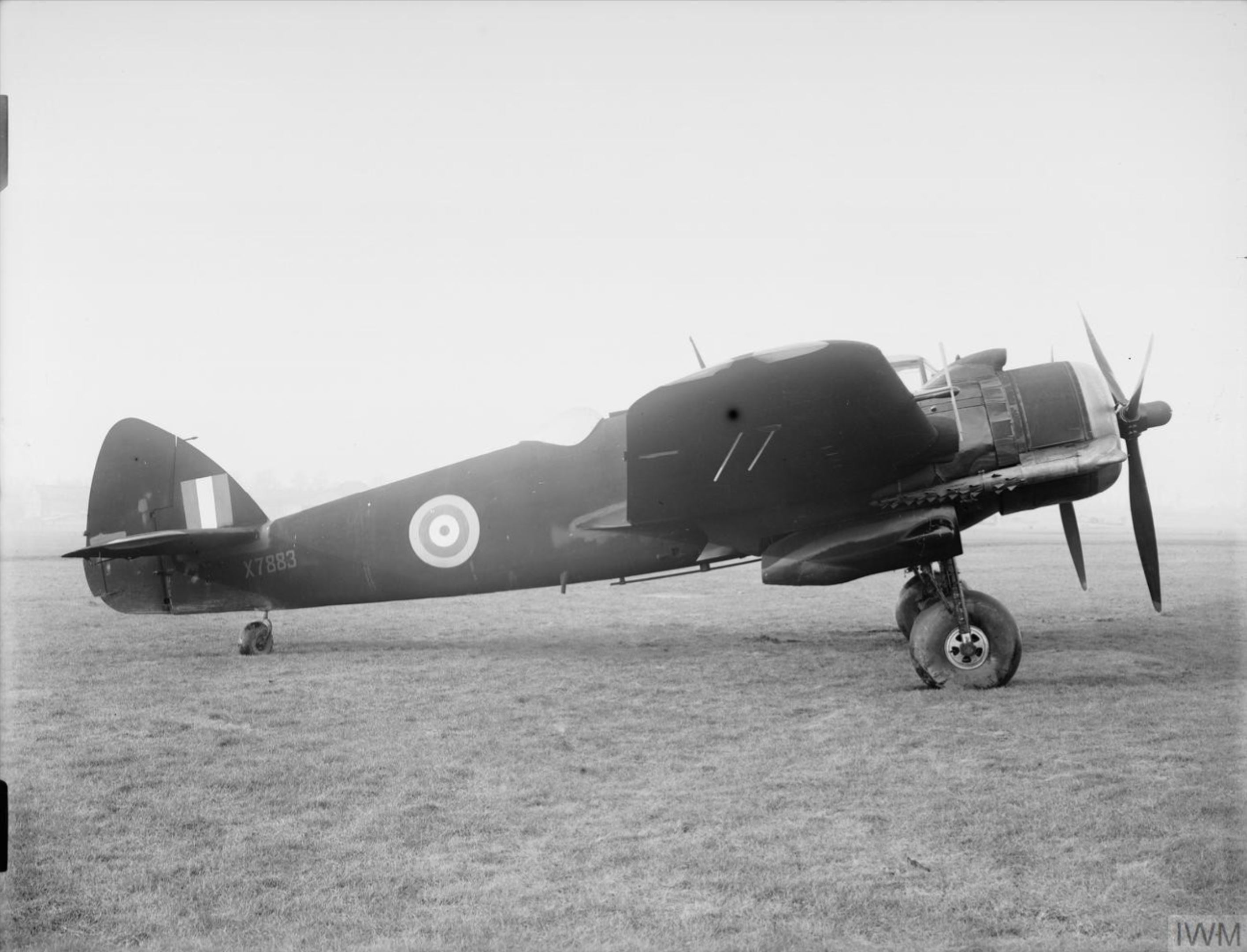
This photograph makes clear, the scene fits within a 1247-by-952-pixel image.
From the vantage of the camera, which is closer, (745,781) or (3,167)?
(3,167)

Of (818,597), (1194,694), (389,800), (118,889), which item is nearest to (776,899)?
(389,800)

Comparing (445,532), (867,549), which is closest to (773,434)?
(867,549)

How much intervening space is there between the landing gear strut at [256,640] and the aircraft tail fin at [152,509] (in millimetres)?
703

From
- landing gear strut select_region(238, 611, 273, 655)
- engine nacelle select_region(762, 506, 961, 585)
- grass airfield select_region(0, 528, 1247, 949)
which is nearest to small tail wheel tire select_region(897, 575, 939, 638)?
grass airfield select_region(0, 528, 1247, 949)

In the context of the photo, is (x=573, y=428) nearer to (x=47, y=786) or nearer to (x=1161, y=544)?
(x=47, y=786)

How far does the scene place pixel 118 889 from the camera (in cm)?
313

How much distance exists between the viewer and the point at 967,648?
6125 millimetres

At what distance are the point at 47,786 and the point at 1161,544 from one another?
26.2 metres

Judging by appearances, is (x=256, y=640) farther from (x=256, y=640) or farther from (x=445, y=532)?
(x=445, y=532)

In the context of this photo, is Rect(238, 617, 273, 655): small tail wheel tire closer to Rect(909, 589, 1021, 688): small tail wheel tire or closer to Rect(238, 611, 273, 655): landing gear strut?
Rect(238, 611, 273, 655): landing gear strut

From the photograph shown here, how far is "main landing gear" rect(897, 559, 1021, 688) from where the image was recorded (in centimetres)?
611

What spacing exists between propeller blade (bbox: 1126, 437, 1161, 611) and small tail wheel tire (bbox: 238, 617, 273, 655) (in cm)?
704

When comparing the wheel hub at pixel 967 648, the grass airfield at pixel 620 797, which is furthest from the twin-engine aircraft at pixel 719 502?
the grass airfield at pixel 620 797

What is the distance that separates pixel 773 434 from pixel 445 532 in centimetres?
313
